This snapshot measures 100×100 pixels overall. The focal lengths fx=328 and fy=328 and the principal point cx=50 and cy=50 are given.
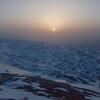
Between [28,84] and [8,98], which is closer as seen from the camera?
[8,98]

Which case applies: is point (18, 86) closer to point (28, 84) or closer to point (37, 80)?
point (28, 84)

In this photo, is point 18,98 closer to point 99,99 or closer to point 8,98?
point 8,98

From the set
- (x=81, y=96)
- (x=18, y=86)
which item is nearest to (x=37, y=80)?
(x=18, y=86)

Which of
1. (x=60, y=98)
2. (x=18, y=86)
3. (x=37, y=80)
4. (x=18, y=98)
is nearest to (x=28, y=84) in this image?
(x=18, y=86)

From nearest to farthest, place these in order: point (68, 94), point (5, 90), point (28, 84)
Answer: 1. point (5, 90)
2. point (68, 94)
3. point (28, 84)

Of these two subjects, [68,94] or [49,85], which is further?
[49,85]

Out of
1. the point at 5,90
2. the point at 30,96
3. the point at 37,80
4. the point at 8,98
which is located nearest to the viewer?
the point at 8,98

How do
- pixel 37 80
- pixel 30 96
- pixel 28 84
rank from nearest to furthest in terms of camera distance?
1. pixel 30 96
2. pixel 28 84
3. pixel 37 80

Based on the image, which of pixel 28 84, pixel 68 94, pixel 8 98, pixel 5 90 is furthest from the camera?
pixel 28 84

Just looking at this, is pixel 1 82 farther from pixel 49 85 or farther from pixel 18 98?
pixel 18 98
